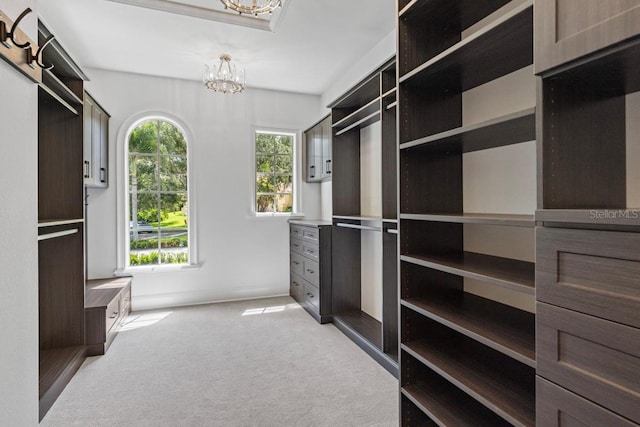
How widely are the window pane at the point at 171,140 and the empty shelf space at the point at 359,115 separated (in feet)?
6.94

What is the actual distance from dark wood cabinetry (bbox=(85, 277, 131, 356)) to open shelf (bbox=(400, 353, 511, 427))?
8.37 feet

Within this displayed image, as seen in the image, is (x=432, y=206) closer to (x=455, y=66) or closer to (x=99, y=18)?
(x=455, y=66)

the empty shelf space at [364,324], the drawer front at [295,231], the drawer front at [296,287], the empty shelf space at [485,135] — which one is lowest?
the empty shelf space at [364,324]

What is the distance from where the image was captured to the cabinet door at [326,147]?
145 inches

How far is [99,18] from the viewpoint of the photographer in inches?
113

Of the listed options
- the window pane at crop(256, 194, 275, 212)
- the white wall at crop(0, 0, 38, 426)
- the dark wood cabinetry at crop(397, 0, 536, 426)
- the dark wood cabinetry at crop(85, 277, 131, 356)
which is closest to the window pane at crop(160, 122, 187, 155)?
the window pane at crop(256, 194, 275, 212)

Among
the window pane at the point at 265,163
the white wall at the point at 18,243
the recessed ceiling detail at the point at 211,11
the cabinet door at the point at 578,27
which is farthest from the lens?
the window pane at the point at 265,163

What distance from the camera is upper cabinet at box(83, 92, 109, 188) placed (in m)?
3.02

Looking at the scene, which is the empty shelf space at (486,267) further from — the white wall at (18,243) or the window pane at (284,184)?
the window pane at (284,184)

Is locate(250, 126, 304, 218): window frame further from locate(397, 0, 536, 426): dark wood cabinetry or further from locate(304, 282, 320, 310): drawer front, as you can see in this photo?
locate(397, 0, 536, 426): dark wood cabinetry

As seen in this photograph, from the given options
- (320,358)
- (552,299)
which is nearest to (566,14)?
(552,299)

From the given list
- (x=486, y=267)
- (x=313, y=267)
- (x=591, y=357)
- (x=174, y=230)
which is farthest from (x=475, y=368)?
(x=174, y=230)

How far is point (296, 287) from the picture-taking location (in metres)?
4.40

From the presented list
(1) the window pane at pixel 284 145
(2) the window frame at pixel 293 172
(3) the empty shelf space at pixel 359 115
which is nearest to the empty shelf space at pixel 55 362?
(2) the window frame at pixel 293 172
